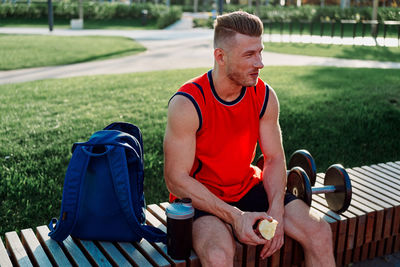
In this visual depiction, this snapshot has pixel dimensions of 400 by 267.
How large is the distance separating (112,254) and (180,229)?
1.37ft

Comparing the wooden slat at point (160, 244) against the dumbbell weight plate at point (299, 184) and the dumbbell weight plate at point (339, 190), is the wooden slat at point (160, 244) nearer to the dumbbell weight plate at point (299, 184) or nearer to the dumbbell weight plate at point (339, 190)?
the dumbbell weight plate at point (299, 184)

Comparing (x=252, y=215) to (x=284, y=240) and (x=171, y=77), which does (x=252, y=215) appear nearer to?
(x=284, y=240)

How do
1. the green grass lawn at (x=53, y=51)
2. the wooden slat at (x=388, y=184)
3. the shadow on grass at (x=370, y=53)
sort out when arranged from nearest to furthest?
the wooden slat at (x=388, y=184) → the green grass lawn at (x=53, y=51) → the shadow on grass at (x=370, y=53)

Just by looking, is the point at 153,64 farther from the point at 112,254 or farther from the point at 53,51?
the point at 112,254

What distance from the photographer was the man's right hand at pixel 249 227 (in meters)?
2.73

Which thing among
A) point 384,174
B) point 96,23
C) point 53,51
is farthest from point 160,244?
point 96,23

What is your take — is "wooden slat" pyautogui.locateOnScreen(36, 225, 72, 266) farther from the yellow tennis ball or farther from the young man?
the yellow tennis ball

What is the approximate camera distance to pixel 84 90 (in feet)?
28.5

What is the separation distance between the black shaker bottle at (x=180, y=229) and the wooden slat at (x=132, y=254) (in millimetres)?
156

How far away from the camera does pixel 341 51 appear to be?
15695 mm

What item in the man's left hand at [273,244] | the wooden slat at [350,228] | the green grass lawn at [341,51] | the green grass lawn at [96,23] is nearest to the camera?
the man's left hand at [273,244]

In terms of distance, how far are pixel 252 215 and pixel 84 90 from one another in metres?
6.48

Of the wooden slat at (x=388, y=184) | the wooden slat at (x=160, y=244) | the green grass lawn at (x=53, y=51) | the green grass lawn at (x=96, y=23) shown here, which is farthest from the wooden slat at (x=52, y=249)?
the green grass lawn at (x=96, y=23)

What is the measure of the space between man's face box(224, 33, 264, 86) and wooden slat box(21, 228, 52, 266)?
1477 mm
